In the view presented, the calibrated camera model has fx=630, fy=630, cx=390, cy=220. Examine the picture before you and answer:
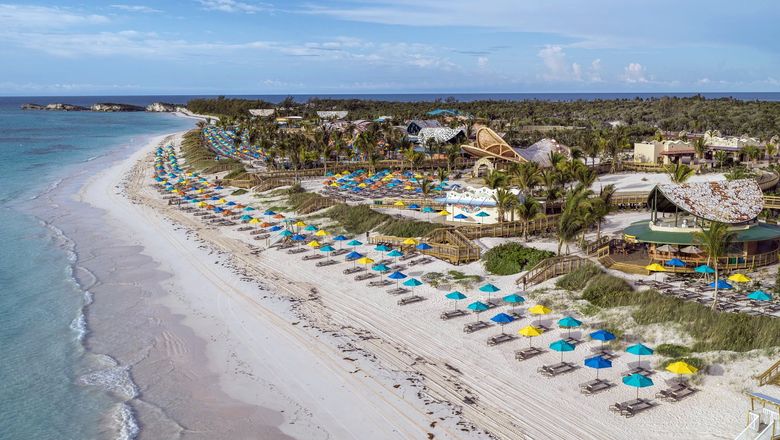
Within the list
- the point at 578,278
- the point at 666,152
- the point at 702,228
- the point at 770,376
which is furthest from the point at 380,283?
the point at 666,152

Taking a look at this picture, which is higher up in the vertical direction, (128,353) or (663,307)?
(663,307)

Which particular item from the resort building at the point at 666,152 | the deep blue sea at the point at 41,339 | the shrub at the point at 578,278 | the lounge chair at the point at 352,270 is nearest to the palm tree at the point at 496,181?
the lounge chair at the point at 352,270

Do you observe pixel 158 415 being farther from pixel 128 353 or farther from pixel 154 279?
pixel 154 279

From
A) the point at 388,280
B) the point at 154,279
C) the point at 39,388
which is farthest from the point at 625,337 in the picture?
the point at 154,279

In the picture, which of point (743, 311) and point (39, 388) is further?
point (743, 311)

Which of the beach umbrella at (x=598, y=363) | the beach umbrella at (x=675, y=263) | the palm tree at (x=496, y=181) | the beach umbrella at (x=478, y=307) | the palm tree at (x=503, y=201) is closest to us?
the beach umbrella at (x=598, y=363)

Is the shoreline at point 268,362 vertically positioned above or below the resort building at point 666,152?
below

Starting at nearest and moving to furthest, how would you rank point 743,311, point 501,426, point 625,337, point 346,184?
point 501,426 < point 625,337 < point 743,311 < point 346,184

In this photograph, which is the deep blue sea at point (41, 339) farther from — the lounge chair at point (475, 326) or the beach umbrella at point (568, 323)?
the beach umbrella at point (568, 323)
